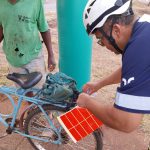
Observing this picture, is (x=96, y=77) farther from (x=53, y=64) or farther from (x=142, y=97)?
(x=142, y=97)

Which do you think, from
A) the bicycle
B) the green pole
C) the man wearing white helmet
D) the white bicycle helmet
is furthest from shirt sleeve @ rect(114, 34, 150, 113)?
the green pole

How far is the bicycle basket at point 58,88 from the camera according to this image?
299 centimetres

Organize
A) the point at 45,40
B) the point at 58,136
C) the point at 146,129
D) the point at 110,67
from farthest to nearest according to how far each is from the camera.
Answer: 1. the point at 110,67
2. the point at 146,129
3. the point at 45,40
4. the point at 58,136

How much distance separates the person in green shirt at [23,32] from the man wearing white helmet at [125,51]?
1154 mm

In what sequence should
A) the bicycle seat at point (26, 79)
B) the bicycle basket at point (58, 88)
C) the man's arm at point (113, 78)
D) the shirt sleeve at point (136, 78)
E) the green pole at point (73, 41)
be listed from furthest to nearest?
the green pole at point (73, 41) → the bicycle seat at point (26, 79) → the bicycle basket at point (58, 88) → the man's arm at point (113, 78) → the shirt sleeve at point (136, 78)

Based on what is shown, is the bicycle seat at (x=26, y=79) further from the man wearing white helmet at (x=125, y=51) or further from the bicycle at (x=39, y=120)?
the man wearing white helmet at (x=125, y=51)

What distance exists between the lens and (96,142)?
3322mm

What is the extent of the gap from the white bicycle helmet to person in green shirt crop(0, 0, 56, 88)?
115 cm

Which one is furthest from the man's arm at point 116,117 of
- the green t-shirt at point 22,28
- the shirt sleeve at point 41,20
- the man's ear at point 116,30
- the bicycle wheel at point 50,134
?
the shirt sleeve at point 41,20

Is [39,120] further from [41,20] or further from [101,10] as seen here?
[101,10]

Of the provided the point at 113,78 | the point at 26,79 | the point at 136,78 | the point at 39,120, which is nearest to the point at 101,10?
the point at 136,78

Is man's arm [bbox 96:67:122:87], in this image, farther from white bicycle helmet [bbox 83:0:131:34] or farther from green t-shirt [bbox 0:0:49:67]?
green t-shirt [bbox 0:0:49:67]

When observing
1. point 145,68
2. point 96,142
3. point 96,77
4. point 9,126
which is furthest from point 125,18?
point 96,77

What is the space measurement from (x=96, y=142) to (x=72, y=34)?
1.40 m
